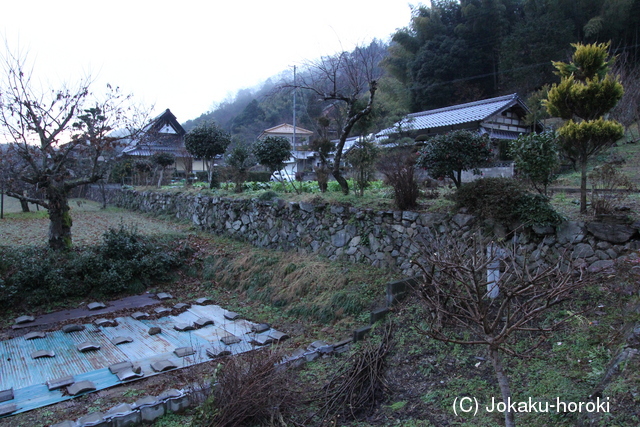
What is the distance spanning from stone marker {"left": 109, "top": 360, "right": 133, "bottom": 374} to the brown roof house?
1264 centimetres

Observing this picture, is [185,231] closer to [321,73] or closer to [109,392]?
[321,73]

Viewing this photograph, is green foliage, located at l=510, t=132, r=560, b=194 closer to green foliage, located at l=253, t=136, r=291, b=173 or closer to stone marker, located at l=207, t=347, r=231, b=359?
stone marker, located at l=207, t=347, r=231, b=359

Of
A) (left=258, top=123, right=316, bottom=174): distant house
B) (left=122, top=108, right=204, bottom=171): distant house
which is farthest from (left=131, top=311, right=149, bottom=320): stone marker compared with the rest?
(left=122, top=108, right=204, bottom=171): distant house

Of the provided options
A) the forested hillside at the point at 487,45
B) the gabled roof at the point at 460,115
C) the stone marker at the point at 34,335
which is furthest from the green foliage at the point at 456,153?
the forested hillside at the point at 487,45

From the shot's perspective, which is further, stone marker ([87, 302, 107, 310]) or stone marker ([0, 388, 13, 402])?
stone marker ([87, 302, 107, 310])

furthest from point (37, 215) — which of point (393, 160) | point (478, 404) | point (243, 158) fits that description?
point (478, 404)

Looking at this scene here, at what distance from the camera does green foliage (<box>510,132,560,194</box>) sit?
5133 mm

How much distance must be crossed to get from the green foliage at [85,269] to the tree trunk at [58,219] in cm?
32

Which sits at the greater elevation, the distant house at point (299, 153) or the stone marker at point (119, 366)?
the distant house at point (299, 153)

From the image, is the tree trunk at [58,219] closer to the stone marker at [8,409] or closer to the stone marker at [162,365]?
the stone marker at [162,365]

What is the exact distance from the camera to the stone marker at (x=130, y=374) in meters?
4.35

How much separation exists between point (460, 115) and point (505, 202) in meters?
13.2

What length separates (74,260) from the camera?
7434 mm

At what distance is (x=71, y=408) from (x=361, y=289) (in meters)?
3.80
